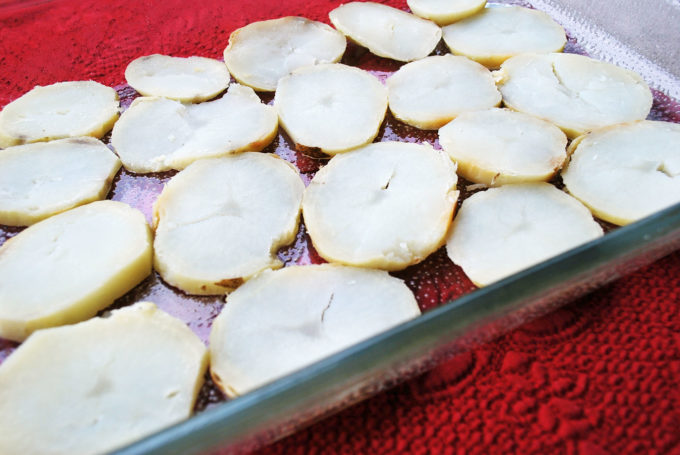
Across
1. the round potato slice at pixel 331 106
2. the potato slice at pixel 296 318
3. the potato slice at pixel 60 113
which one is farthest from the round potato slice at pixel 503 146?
the potato slice at pixel 60 113

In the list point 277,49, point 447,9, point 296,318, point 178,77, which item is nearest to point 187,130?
point 178,77

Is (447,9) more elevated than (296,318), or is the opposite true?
(447,9)

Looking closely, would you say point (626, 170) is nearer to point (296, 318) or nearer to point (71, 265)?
point (296, 318)

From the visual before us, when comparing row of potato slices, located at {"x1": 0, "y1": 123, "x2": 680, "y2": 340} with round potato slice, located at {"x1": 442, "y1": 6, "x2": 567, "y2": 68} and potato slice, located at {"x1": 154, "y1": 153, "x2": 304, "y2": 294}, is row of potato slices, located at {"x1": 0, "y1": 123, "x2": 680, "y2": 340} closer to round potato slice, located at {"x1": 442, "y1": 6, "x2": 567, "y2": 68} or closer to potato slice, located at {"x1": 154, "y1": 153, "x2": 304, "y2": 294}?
potato slice, located at {"x1": 154, "y1": 153, "x2": 304, "y2": 294}

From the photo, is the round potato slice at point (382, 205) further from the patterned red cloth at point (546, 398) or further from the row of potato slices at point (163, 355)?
the patterned red cloth at point (546, 398)

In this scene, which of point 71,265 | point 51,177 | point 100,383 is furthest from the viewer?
point 51,177

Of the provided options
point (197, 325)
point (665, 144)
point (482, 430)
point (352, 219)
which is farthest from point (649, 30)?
point (197, 325)

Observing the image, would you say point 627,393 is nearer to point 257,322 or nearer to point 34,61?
point 257,322
